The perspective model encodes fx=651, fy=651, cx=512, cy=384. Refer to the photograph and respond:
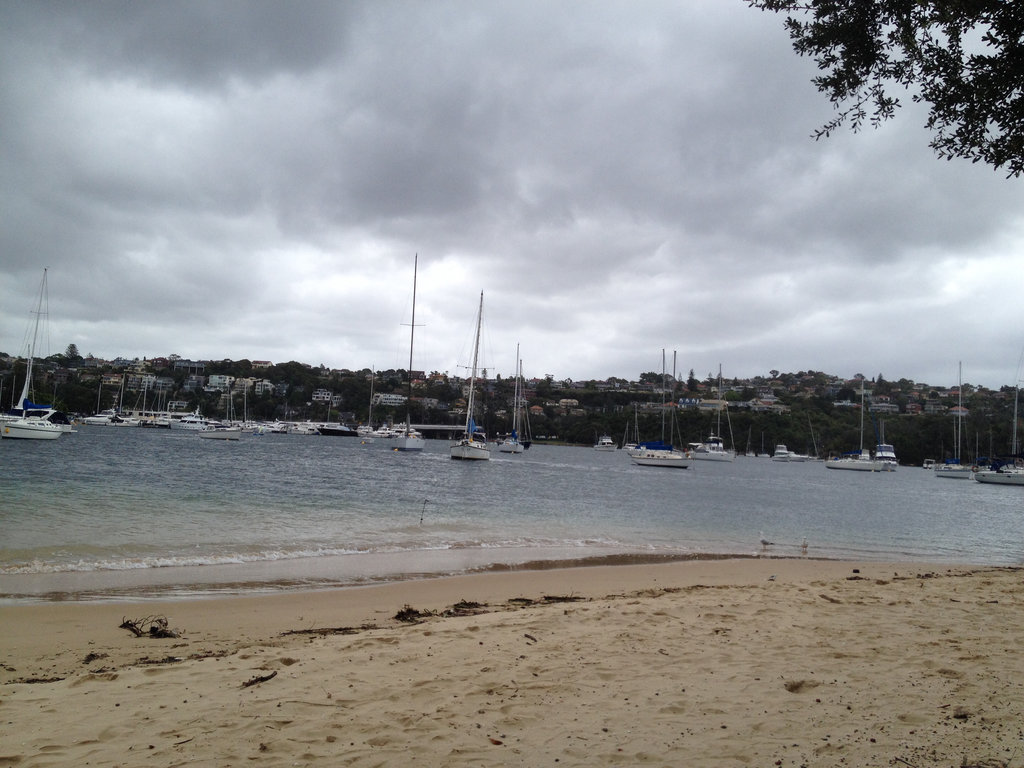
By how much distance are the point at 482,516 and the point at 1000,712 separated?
19323 mm

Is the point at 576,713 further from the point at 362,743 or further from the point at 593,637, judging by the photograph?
the point at 593,637

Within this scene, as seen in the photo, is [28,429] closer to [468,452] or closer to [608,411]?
[468,452]

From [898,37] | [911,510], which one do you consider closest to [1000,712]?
[898,37]

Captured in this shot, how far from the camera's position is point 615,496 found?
36031 mm

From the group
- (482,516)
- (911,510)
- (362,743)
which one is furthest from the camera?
(911,510)

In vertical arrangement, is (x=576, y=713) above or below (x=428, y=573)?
above

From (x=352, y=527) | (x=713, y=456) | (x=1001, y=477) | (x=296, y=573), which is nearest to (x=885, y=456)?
(x=713, y=456)

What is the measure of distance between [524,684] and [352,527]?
14.6 meters

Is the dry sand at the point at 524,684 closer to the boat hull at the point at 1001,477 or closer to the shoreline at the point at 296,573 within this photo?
the shoreline at the point at 296,573

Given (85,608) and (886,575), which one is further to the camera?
(886,575)

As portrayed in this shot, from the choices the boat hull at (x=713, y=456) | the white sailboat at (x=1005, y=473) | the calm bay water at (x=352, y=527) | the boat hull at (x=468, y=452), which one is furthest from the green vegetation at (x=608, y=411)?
the calm bay water at (x=352, y=527)

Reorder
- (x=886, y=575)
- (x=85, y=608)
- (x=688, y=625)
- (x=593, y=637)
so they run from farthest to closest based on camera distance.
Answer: (x=886, y=575) < (x=85, y=608) < (x=688, y=625) < (x=593, y=637)

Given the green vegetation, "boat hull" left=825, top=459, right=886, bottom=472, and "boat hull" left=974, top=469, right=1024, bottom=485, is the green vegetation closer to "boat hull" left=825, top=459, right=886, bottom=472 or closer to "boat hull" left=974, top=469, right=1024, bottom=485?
"boat hull" left=825, top=459, right=886, bottom=472

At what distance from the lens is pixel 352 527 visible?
63.8ft
